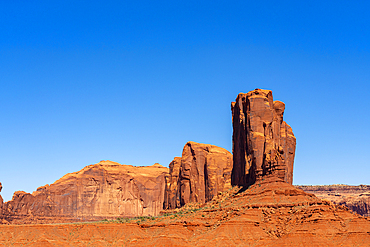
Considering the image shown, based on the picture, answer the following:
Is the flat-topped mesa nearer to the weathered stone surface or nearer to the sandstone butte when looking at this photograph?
the sandstone butte

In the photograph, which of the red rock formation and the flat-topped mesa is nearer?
the red rock formation

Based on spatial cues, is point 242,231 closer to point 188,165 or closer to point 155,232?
point 155,232

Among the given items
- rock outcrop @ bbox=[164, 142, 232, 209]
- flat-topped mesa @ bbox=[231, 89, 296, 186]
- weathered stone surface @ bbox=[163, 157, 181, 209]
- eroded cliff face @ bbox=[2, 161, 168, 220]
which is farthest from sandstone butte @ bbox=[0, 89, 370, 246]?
eroded cliff face @ bbox=[2, 161, 168, 220]

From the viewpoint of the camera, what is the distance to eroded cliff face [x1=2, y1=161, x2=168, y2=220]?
177250 millimetres

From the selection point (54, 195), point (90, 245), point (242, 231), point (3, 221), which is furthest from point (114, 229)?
point (54, 195)

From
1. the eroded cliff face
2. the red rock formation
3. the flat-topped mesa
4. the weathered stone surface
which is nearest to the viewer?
the red rock formation

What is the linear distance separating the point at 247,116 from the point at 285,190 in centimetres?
1824

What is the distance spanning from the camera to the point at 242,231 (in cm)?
6450

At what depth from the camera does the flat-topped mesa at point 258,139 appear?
75188 mm

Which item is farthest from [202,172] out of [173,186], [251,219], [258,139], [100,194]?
[251,219]

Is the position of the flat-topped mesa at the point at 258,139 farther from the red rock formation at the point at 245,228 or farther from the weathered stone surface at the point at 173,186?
the weathered stone surface at the point at 173,186

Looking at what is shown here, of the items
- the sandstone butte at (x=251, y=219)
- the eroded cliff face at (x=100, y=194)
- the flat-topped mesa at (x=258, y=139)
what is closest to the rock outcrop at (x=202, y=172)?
the sandstone butte at (x=251, y=219)

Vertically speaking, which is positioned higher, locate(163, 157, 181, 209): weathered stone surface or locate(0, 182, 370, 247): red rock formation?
locate(163, 157, 181, 209): weathered stone surface

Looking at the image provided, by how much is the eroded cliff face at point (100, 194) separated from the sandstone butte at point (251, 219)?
91738 millimetres
